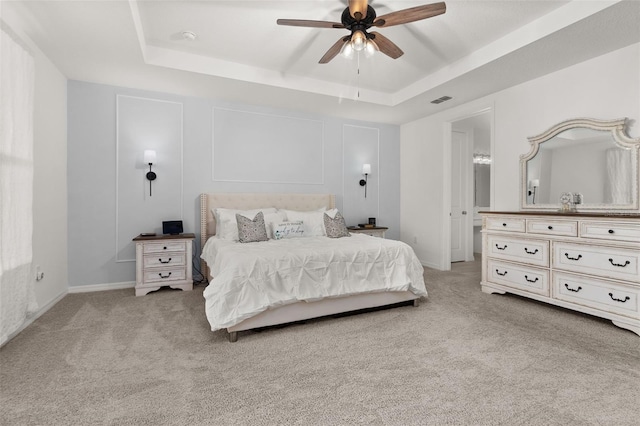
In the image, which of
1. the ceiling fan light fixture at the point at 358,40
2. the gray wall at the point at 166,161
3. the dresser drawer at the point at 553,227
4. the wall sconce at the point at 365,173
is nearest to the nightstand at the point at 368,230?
the gray wall at the point at 166,161

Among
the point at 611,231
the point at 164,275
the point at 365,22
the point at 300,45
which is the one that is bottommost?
the point at 164,275

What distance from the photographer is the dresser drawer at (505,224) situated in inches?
134

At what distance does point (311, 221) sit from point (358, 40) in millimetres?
2227

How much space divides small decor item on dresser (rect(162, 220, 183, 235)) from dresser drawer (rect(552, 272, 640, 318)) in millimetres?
4284

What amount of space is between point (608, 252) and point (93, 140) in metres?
5.59

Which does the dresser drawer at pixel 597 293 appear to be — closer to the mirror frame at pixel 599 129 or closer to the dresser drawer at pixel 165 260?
the mirror frame at pixel 599 129

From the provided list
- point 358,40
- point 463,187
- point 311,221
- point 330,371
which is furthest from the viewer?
point 463,187

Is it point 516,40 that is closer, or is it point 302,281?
point 302,281

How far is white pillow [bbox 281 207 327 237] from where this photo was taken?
399 centimetres

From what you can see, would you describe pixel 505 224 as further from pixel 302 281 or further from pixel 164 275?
pixel 164 275

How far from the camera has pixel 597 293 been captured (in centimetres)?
273

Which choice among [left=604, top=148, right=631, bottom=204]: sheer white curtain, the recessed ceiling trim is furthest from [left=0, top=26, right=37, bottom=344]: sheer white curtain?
[left=604, top=148, right=631, bottom=204]: sheer white curtain

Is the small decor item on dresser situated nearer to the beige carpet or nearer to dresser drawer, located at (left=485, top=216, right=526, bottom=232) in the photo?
the beige carpet

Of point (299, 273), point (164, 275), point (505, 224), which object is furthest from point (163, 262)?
point (505, 224)
